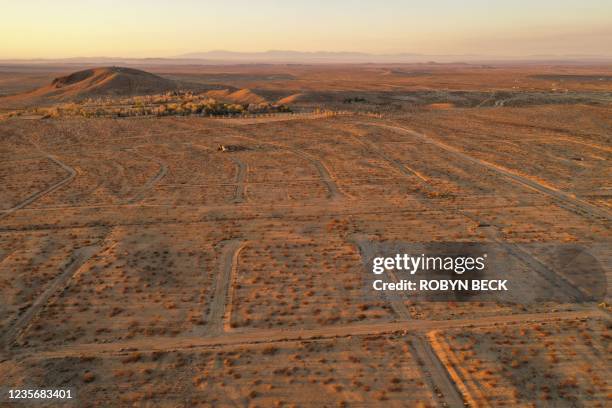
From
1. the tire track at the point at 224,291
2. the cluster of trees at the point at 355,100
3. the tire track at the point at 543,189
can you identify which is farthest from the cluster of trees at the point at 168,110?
the tire track at the point at 224,291

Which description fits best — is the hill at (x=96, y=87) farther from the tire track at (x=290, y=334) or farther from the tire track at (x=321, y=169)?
the tire track at (x=290, y=334)

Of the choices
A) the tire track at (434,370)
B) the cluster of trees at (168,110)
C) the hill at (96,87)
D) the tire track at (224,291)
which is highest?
the hill at (96,87)

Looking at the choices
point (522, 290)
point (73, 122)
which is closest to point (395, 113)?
point (73, 122)

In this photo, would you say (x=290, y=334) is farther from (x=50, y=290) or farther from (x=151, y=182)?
(x=151, y=182)

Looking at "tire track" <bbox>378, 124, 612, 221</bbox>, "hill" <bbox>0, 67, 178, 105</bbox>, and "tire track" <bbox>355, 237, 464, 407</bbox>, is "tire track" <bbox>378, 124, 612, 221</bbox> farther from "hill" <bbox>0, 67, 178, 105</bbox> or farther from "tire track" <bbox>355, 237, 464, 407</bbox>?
"hill" <bbox>0, 67, 178, 105</bbox>

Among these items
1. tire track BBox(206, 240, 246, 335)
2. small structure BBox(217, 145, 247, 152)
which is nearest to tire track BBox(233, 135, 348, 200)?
small structure BBox(217, 145, 247, 152)

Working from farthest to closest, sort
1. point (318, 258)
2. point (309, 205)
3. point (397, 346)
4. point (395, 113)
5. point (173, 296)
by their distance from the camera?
1. point (395, 113)
2. point (309, 205)
3. point (318, 258)
4. point (173, 296)
5. point (397, 346)

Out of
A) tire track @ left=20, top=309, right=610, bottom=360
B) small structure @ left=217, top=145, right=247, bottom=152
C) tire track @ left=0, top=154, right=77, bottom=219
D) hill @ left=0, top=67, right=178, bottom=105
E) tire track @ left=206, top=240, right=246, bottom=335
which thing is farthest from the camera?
hill @ left=0, top=67, right=178, bottom=105

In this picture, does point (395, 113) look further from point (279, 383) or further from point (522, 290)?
point (279, 383)
